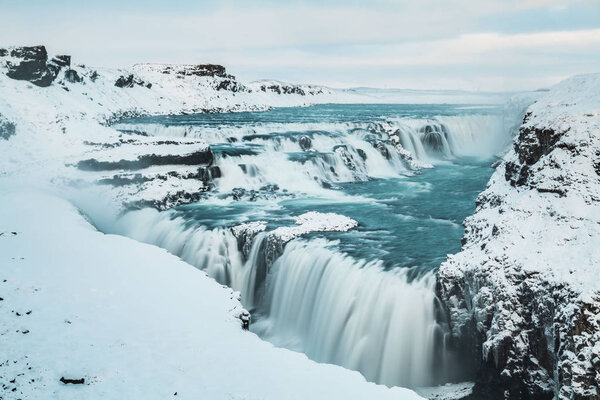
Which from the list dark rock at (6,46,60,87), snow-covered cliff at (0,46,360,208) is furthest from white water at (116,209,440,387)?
dark rock at (6,46,60,87)

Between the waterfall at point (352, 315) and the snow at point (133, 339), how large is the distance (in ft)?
12.0

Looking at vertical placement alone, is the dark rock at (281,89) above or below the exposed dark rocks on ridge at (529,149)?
above

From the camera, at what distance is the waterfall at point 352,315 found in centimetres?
1254

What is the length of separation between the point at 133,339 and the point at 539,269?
8.42 m

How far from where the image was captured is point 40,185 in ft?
84.8

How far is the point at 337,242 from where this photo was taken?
57.7 feet

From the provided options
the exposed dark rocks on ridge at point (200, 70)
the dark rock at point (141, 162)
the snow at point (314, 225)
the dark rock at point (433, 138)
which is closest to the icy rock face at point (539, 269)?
the snow at point (314, 225)

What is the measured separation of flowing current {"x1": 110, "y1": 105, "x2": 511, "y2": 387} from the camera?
42.6 feet

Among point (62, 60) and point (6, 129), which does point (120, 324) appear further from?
point (62, 60)

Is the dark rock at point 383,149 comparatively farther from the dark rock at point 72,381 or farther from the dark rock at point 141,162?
the dark rock at point 72,381

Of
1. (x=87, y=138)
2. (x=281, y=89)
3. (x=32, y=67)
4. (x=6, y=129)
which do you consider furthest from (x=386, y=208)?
(x=281, y=89)

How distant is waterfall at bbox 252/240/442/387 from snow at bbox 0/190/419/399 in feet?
12.0

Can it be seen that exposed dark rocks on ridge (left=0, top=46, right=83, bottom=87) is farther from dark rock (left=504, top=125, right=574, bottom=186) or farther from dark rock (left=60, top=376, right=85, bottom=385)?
dark rock (left=504, top=125, right=574, bottom=186)

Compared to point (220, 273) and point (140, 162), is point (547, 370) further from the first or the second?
point (140, 162)
